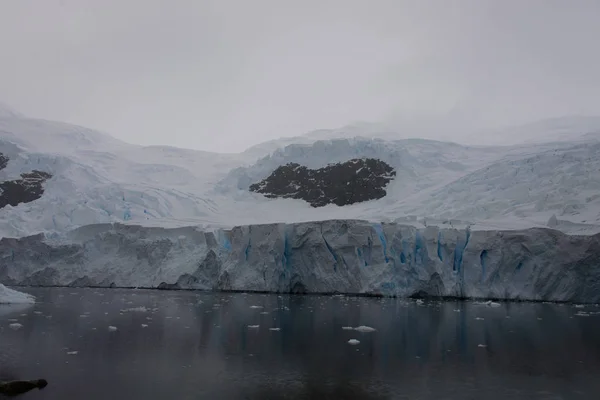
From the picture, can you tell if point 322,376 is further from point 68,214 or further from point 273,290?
point 68,214

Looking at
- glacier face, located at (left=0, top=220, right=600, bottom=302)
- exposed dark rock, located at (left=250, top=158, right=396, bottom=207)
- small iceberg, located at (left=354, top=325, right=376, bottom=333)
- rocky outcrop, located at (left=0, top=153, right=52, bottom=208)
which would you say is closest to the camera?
small iceberg, located at (left=354, top=325, right=376, bottom=333)

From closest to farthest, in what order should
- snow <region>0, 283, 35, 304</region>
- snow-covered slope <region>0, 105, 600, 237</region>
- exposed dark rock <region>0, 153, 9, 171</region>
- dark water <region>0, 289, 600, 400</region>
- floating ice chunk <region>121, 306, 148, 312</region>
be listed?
dark water <region>0, 289, 600, 400</region>
floating ice chunk <region>121, 306, 148, 312</region>
snow <region>0, 283, 35, 304</region>
snow-covered slope <region>0, 105, 600, 237</region>
exposed dark rock <region>0, 153, 9, 171</region>

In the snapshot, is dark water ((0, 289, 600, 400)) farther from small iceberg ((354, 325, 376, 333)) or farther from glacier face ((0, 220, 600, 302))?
glacier face ((0, 220, 600, 302))

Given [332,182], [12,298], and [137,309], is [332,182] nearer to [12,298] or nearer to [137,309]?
[137,309]

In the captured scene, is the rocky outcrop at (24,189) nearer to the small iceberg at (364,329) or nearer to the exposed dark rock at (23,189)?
the exposed dark rock at (23,189)

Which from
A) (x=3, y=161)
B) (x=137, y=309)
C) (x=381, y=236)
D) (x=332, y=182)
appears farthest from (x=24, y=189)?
(x=381, y=236)

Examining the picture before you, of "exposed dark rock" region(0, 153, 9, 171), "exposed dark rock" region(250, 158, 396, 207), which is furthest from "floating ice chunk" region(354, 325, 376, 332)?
"exposed dark rock" region(0, 153, 9, 171)
